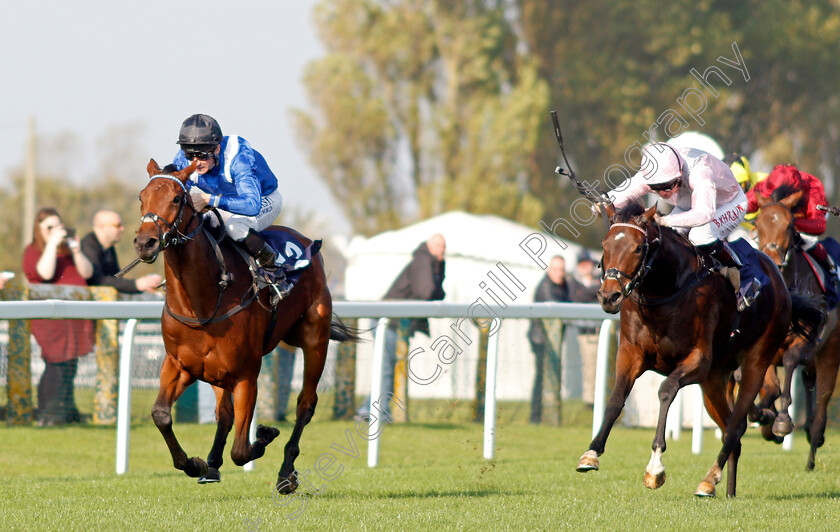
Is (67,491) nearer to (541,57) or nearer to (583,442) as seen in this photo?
(583,442)

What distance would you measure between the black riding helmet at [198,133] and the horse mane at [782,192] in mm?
4030

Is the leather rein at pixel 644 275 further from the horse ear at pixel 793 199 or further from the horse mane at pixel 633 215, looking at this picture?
the horse ear at pixel 793 199

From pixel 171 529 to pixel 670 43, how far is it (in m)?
28.7

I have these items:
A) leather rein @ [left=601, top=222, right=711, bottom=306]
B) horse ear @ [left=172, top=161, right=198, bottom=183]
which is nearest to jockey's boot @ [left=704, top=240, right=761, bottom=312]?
leather rein @ [left=601, top=222, right=711, bottom=306]

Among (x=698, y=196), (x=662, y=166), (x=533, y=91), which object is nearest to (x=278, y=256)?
(x=662, y=166)

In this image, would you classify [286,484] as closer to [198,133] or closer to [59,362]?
[198,133]

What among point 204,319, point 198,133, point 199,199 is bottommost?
point 204,319

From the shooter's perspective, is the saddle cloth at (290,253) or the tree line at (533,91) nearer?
the saddle cloth at (290,253)

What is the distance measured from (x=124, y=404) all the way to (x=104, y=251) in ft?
8.55

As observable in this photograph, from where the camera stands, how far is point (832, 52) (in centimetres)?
3194

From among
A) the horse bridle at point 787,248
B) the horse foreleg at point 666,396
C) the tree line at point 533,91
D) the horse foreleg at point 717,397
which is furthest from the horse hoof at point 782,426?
the tree line at point 533,91

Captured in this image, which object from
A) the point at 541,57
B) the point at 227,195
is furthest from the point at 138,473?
the point at 541,57

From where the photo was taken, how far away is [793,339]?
25.5ft

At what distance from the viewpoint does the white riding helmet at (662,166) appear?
6.13 metres
